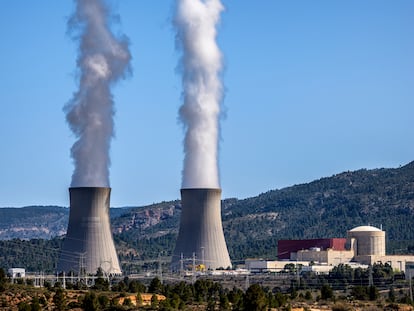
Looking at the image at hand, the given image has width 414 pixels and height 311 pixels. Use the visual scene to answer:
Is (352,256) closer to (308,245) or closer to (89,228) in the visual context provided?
(308,245)

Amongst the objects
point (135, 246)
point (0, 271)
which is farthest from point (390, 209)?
point (0, 271)

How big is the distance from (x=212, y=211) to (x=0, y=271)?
22.4 m

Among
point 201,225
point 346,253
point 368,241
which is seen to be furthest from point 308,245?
point 201,225

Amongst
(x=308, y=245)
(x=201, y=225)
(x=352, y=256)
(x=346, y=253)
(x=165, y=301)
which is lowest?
(x=165, y=301)

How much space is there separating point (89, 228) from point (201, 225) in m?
8.60

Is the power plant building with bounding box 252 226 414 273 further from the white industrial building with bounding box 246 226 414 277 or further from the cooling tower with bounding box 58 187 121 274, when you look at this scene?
the cooling tower with bounding box 58 187 121 274

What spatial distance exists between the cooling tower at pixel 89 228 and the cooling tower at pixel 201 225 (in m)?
6.00

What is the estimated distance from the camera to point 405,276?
10338 centimetres

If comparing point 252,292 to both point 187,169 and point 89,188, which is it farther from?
point 187,169

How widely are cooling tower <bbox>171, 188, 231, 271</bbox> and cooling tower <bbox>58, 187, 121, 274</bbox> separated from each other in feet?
19.7

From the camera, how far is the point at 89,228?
269 ft

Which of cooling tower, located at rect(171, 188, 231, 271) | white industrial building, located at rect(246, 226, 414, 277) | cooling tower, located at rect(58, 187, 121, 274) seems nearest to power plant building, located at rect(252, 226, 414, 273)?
white industrial building, located at rect(246, 226, 414, 277)

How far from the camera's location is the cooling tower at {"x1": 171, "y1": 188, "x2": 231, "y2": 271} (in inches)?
3383

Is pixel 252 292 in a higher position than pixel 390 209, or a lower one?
lower
